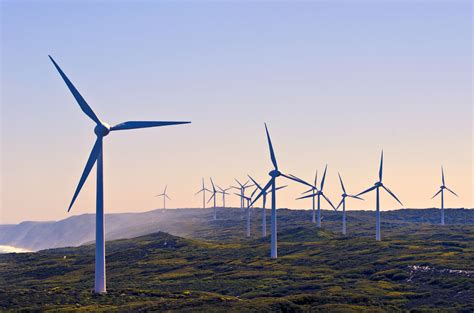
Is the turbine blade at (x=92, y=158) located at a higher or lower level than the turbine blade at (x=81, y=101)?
lower

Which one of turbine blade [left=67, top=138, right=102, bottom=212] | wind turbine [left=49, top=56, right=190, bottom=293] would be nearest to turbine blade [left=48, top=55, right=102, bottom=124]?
wind turbine [left=49, top=56, right=190, bottom=293]

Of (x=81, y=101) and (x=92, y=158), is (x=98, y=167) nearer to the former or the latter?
(x=92, y=158)

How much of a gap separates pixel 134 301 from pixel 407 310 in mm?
45176

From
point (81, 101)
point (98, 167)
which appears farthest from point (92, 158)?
point (81, 101)

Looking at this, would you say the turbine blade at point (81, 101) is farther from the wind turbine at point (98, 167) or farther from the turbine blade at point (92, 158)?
the turbine blade at point (92, 158)

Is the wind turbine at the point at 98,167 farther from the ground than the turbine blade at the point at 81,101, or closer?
closer

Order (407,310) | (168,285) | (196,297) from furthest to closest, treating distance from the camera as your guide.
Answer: (168,285) → (196,297) → (407,310)

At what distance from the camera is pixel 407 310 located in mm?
133875

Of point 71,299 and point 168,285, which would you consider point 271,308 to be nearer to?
point 71,299

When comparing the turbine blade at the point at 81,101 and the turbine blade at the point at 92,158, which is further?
the turbine blade at the point at 81,101

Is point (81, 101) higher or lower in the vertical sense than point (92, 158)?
higher

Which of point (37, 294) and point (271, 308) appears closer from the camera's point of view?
point (271, 308)

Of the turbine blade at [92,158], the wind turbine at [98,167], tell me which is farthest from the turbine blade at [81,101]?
the turbine blade at [92,158]

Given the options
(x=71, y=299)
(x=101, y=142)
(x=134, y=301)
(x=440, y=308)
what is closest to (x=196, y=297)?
(x=134, y=301)
